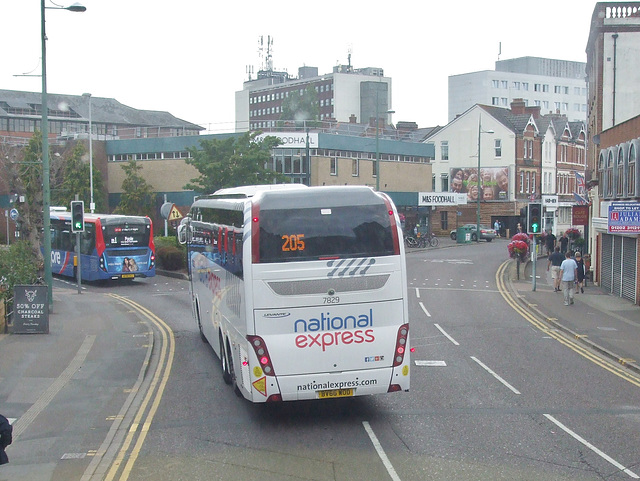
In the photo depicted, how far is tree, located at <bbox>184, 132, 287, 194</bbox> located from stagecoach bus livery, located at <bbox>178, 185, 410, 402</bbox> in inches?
1295

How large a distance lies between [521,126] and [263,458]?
232ft

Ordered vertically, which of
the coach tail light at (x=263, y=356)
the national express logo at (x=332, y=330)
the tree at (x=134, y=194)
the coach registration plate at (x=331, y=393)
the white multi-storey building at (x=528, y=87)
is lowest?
the coach registration plate at (x=331, y=393)

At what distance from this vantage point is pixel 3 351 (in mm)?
17297

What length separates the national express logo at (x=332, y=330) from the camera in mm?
10531

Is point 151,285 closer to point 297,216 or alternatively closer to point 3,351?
point 3,351

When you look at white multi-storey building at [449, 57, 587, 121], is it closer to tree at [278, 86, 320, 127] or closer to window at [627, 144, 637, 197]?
tree at [278, 86, 320, 127]

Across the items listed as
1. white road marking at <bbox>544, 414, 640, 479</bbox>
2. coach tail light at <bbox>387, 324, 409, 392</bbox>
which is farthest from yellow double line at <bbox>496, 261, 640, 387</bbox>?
coach tail light at <bbox>387, 324, 409, 392</bbox>

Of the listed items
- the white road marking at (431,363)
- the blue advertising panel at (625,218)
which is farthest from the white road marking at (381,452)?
the blue advertising panel at (625,218)

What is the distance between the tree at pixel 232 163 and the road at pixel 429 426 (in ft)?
86.4

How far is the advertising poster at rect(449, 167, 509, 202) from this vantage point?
7475 centimetres

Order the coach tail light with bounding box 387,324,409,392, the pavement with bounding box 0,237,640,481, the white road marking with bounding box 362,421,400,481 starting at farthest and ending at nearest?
the coach tail light with bounding box 387,324,409,392
the pavement with bounding box 0,237,640,481
the white road marking with bounding box 362,421,400,481

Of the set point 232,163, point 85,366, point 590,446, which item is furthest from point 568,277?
point 232,163

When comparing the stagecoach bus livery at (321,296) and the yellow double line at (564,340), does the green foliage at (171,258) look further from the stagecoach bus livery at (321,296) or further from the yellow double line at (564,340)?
the stagecoach bus livery at (321,296)

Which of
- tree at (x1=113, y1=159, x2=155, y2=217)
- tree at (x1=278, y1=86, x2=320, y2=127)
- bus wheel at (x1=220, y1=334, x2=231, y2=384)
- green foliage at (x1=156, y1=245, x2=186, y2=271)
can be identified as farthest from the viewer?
tree at (x1=278, y1=86, x2=320, y2=127)
